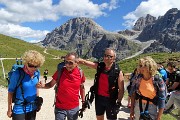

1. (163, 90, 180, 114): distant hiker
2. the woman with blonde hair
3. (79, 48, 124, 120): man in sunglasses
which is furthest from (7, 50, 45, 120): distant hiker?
(163, 90, 180, 114): distant hiker

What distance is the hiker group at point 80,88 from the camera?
22.4 feet

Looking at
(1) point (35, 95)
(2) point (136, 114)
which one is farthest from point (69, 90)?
(2) point (136, 114)

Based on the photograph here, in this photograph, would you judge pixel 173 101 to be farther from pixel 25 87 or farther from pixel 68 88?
pixel 25 87

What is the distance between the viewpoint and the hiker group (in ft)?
22.4

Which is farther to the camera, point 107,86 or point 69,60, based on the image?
point 107,86

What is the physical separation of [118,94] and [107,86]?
36cm

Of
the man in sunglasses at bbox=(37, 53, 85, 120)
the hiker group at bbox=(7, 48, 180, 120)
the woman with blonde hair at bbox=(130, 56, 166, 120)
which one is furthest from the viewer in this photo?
the man in sunglasses at bbox=(37, 53, 85, 120)

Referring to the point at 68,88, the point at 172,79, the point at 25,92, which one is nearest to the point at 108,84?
the point at 68,88

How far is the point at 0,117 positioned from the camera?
13.5 metres

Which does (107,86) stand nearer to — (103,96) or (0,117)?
(103,96)

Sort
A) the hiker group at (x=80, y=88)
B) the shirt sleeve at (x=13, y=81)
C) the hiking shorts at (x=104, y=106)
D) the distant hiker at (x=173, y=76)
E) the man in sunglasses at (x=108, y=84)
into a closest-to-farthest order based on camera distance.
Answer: the shirt sleeve at (x=13, y=81)
the hiker group at (x=80, y=88)
the man in sunglasses at (x=108, y=84)
the hiking shorts at (x=104, y=106)
the distant hiker at (x=173, y=76)

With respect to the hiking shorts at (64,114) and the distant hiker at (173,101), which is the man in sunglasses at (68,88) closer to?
the hiking shorts at (64,114)

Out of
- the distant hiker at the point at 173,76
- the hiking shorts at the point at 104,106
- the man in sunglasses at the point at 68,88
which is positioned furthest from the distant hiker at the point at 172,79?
the man in sunglasses at the point at 68,88

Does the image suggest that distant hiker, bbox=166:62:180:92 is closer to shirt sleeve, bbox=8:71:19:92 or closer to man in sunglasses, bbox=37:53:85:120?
man in sunglasses, bbox=37:53:85:120
